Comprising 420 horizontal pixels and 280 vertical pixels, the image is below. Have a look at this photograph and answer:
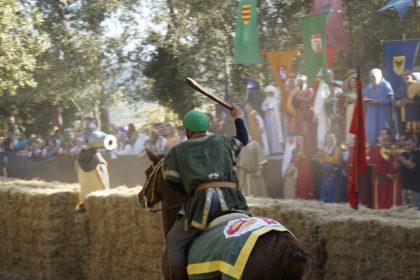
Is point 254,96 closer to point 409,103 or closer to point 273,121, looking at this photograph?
point 273,121

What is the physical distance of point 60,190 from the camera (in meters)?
8.94

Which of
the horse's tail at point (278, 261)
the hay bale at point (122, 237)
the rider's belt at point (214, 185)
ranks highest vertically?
the rider's belt at point (214, 185)

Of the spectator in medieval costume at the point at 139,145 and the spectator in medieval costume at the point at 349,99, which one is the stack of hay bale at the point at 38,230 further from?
the spectator in medieval costume at the point at 139,145

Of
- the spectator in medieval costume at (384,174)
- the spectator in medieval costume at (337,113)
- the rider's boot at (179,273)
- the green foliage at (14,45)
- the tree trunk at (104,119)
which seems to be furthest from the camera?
the tree trunk at (104,119)

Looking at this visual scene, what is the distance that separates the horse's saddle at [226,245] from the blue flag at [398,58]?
232 inches

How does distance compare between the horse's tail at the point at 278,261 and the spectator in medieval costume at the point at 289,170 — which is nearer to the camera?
the horse's tail at the point at 278,261

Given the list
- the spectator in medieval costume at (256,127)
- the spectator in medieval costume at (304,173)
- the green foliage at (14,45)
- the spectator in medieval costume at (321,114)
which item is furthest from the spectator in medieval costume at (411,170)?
the green foliage at (14,45)

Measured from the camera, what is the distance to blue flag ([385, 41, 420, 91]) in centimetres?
1056

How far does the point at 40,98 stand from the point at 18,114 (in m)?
2.97

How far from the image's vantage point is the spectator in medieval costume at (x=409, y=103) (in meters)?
10.1

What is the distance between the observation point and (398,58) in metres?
10.7

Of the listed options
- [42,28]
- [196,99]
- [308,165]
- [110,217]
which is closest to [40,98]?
[42,28]

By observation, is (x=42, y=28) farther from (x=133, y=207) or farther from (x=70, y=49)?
(x=133, y=207)

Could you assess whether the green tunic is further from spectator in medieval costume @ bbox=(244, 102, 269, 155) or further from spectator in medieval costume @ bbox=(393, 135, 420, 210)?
spectator in medieval costume @ bbox=(244, 102, 269, 155)
